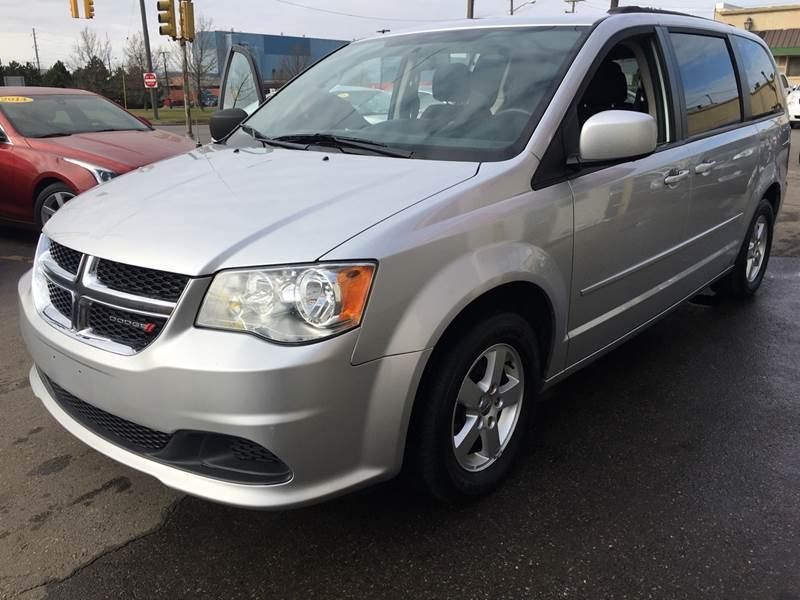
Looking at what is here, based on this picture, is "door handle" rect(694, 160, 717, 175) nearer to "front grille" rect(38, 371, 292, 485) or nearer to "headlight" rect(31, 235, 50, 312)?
"front grille" rect(38, 371, 292, 485)

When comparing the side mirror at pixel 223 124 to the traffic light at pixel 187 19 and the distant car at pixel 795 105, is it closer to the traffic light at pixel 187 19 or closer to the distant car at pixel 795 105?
the traffic light at pixel 187 19

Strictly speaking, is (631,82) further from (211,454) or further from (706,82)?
(211,454)

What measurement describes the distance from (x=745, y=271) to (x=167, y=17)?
13210 mm

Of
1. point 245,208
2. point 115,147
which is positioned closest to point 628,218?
point 245,208

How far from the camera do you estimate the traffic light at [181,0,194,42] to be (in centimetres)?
1334

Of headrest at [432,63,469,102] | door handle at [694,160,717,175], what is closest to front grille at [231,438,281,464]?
headrest at [432,63,469,102]

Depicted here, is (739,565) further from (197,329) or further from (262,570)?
(197,329)

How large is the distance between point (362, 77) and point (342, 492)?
229 centimetres

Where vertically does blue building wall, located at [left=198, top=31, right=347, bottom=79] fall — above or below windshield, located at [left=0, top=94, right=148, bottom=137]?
above

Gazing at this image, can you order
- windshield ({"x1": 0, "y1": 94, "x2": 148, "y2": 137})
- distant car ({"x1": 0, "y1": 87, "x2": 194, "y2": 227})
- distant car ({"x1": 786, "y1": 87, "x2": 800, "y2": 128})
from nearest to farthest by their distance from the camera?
distant car ({"x1": 0, "y1": 87, "x2": 194, "y2": 227}), windshield ({"x1": 0, "y1": 94, "x2": 148, "y2": 137}), distant car ({"x1": 786, "y1": 87, "x2": 800, "y2": 128})

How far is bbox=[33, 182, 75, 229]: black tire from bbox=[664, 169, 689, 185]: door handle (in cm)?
538

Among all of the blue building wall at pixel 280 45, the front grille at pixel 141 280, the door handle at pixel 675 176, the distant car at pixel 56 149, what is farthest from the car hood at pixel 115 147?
→ the blue building wall at pixel 280 45

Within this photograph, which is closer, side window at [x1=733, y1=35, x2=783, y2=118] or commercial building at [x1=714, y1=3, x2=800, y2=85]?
side window at [x1=733, y1=35, x2=783, y2=118]

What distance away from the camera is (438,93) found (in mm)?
3094
